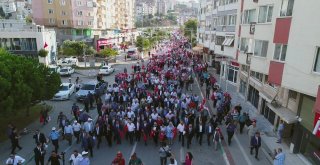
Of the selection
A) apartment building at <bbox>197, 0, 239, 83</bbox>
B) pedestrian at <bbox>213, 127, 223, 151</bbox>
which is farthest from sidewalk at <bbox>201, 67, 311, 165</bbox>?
apartment building at <bbox>197, 0, 239, 83</bbox>

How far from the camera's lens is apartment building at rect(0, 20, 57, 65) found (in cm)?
4453

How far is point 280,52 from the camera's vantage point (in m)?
17.0

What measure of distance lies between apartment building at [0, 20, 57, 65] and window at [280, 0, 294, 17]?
→ 37481 millimetres

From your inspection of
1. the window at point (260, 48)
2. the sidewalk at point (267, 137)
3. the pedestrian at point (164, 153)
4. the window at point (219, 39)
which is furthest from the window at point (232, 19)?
the pedestrian at point (164, 153)

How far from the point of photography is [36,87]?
18.3 meters

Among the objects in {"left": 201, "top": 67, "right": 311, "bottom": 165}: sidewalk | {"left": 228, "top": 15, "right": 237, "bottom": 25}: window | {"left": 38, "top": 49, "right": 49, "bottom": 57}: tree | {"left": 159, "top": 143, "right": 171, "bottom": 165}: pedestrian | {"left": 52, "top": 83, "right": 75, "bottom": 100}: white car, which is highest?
{"left": 228, "top": 15, "right": 237, "bottom": 25}: window

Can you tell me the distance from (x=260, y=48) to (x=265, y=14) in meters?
2.53

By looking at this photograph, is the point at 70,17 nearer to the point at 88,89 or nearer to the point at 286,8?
the point at 88,89

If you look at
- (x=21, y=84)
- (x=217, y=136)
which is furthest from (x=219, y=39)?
(x=21, y=84)

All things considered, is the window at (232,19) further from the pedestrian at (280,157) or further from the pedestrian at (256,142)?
the pedestrian at (280,157)

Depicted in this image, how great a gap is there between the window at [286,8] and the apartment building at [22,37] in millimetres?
37481

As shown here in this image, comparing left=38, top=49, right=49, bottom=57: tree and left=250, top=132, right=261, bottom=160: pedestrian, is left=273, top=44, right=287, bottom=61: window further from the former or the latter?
left=38, top=49, right=49, bottom=57: tree

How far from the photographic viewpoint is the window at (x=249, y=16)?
25744 mm

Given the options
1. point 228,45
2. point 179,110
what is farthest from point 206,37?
point 179,110
